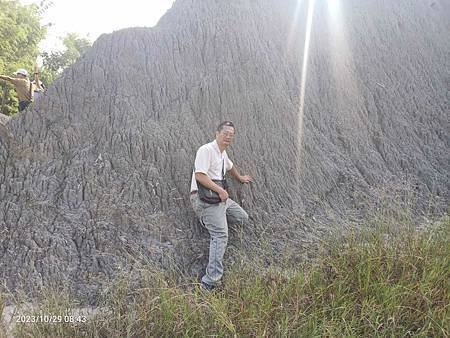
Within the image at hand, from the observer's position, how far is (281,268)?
13.7 feet

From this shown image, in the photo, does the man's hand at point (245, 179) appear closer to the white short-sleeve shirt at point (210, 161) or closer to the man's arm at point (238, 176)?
the man's arm at point (238, 176)

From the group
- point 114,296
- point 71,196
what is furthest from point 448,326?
point 71,196

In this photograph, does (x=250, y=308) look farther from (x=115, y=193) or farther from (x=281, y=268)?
(x=115, y=193)

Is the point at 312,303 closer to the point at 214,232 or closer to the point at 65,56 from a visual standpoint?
the point at 214,232

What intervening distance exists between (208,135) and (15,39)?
11320 millimetres

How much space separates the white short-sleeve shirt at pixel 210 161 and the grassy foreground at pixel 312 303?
1.20 meters

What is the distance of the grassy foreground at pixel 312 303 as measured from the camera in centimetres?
307

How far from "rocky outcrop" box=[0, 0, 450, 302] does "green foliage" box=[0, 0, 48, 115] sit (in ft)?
22.4

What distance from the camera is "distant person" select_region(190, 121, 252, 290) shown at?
422 cm

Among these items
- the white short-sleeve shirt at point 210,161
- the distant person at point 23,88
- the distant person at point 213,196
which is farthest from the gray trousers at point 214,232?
the distant person at point 23,88

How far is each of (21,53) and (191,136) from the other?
13.7m

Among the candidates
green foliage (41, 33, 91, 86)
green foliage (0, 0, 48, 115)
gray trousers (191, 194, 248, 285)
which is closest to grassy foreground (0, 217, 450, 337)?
gray trousers (191, 194, 248, 285)

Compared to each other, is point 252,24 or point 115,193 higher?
point 252,24

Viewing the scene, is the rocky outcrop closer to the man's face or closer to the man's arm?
the man's arm
